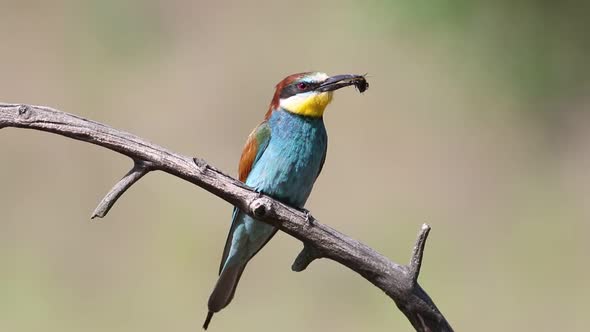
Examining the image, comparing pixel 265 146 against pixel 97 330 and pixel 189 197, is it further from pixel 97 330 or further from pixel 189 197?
pixel 189 197

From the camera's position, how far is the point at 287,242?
417 centimetres

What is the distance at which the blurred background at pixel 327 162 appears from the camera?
397 cm

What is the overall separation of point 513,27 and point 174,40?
163cm

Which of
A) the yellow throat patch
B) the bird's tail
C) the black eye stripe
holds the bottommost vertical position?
the bird's tail

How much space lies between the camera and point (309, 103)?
8.07ft

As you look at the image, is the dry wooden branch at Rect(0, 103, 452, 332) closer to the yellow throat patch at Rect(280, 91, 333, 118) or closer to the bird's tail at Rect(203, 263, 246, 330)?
the bird's tail at Rect(203, 263, 246, 330)

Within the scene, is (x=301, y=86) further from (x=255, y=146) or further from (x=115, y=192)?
(x=115, y=192)

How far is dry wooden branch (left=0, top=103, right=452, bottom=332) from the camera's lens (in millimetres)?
1817

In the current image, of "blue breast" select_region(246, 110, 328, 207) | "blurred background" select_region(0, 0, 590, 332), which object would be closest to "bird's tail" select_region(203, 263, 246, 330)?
"blue breast" select_region(246, 110, 328, 207)

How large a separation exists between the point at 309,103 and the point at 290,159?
14 cm

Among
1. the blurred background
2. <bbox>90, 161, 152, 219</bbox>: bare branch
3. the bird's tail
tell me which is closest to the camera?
<bbox>90, 161, 152, 219</bbox>: bare branch

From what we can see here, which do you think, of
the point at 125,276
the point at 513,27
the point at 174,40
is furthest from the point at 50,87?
the point at 513,27

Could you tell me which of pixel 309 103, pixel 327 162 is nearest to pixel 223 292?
pixel 309 103

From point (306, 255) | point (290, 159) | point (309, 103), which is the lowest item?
point (306, 255)
